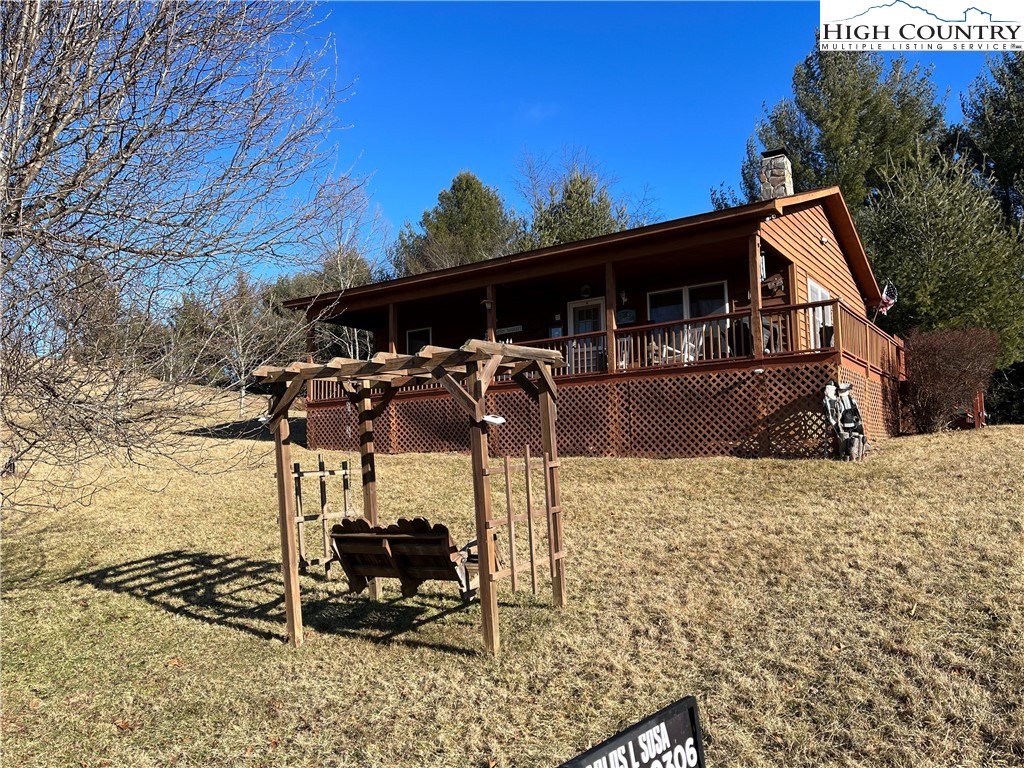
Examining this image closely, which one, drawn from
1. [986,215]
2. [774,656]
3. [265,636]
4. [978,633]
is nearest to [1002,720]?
[978,633]

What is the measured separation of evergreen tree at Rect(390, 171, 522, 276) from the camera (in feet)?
121

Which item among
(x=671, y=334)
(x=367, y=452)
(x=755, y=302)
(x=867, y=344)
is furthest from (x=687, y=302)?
(x=367, y=452)

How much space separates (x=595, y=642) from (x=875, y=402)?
35.2 ft

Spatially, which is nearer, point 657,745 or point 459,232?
point 657,745

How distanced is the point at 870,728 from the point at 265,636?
16.2ft

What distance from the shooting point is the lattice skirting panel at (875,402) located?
494 inches

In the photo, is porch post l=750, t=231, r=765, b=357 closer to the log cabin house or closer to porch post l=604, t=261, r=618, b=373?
the log cabin house

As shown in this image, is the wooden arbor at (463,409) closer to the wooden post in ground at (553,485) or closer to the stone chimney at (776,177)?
the wooden post in ground at (553,485)

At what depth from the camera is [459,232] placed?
124ft

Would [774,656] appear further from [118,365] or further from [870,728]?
[118,365]

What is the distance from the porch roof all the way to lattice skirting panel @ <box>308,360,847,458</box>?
2.40m

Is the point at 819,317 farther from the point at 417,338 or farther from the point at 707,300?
the point at 417,338

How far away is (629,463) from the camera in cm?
1201

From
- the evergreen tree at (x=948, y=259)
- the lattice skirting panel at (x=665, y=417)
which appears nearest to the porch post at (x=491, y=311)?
the lattice skirting panel at (x=665, y=417)
